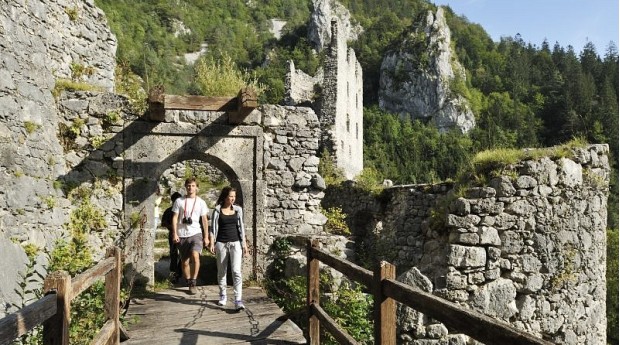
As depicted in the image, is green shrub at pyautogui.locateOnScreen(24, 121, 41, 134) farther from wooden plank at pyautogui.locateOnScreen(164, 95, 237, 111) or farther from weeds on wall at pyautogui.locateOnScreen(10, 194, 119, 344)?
wooden plank at pyautogui.locateOnScreen(164, 95, 237, 111)

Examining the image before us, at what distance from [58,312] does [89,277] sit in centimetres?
69

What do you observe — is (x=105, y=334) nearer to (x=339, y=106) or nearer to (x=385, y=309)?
(x=385, y=309)

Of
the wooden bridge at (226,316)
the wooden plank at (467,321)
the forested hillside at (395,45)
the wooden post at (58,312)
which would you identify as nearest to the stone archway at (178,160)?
the wooden bridge at (226,316)

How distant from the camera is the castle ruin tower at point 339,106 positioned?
2571 centimetres

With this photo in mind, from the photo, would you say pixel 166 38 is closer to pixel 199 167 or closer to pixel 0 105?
pixel 199 167

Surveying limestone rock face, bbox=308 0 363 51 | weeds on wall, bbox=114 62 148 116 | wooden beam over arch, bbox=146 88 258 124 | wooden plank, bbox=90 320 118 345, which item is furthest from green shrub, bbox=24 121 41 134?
limestone rock face, bbox=308 0 363 51

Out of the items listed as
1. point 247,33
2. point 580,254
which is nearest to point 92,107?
point 580,254

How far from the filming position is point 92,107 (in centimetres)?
739

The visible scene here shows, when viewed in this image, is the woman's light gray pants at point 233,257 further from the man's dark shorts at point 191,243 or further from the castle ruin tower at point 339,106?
the castle ruin tower at point 339,106

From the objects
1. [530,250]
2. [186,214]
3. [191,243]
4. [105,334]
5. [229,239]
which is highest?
[186,214]

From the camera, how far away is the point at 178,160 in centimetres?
769

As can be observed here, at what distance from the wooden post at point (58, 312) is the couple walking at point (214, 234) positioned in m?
3.04

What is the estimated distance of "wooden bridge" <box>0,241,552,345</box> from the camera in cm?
195

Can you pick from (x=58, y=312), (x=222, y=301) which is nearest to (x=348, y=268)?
(x=58, y=312)
